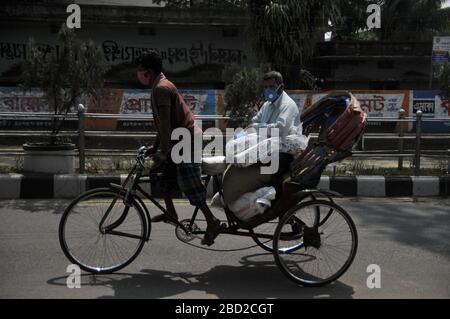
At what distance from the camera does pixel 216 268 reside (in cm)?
473

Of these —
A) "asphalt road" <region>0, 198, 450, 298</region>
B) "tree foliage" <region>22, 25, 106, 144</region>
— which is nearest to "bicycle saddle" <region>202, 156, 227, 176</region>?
"asphalt road" <region>0, 198, 450, 298</region>

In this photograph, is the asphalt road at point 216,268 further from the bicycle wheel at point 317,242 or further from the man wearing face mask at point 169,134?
the man wearing face mask at point 169,134

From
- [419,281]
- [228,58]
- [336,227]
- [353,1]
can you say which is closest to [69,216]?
[336,227]

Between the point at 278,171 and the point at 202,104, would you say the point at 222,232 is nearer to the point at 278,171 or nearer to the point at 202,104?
the point at 278,171

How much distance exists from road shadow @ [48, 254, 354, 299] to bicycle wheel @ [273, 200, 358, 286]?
12 centimetres

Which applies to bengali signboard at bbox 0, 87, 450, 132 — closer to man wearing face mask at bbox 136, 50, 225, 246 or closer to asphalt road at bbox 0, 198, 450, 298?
asphalt road at bbox 0, 198, 450, 298

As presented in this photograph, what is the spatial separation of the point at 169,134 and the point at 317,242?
1.45m

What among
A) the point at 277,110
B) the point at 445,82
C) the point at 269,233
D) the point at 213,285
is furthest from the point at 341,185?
the point at 213,285

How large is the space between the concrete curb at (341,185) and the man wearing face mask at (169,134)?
341 centimetres

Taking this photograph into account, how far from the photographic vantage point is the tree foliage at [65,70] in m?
8.13

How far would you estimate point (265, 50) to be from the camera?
16016mm

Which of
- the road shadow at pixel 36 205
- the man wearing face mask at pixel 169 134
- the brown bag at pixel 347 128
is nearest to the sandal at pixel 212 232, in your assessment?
the man wearing face mask at pixel 169 134
